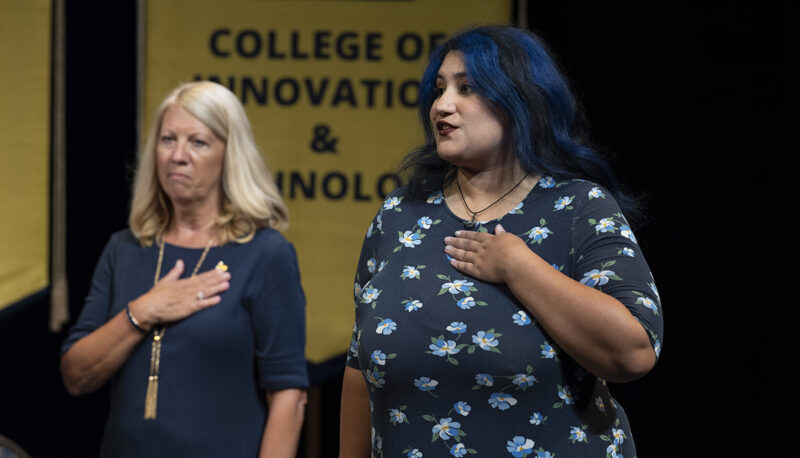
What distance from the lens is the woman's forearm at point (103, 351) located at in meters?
2.02

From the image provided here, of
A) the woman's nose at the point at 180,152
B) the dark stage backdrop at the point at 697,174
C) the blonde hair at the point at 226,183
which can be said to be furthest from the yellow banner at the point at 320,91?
the woman's nose at the point at 180,152

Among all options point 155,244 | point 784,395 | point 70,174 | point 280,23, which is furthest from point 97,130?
point 784,395

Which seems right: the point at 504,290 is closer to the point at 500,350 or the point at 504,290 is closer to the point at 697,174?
the point at 500,350

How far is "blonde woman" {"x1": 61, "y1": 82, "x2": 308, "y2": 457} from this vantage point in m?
2.00

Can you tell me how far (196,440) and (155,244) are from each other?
1.73ft

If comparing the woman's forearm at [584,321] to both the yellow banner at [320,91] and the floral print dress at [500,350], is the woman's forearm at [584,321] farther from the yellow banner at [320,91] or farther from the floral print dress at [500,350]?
the yellow banner at [320,91]

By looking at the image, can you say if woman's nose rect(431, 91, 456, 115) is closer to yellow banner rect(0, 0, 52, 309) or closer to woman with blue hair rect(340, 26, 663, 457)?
woman with blue hair rect(340, 26, 663, 457)

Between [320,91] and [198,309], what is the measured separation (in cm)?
144

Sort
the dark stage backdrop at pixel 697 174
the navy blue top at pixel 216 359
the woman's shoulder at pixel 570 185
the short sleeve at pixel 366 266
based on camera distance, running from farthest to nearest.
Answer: the dark stage backdrop at pixel 697 174
the navy blue top at pixel 216 359
the short sleeve at pixel 366 266
the woman's shoulder at pixel 570 185

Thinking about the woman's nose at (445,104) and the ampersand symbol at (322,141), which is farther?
the ampersand symbol at (322,141)

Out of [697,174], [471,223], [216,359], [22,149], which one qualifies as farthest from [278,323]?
[22,149]

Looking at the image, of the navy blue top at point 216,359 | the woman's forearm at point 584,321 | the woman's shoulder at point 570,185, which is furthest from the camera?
the navy blue top at point 216,359

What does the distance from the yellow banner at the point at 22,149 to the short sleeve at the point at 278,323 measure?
1.63 meters

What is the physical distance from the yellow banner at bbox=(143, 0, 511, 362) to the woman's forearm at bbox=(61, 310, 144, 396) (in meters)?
1.24
